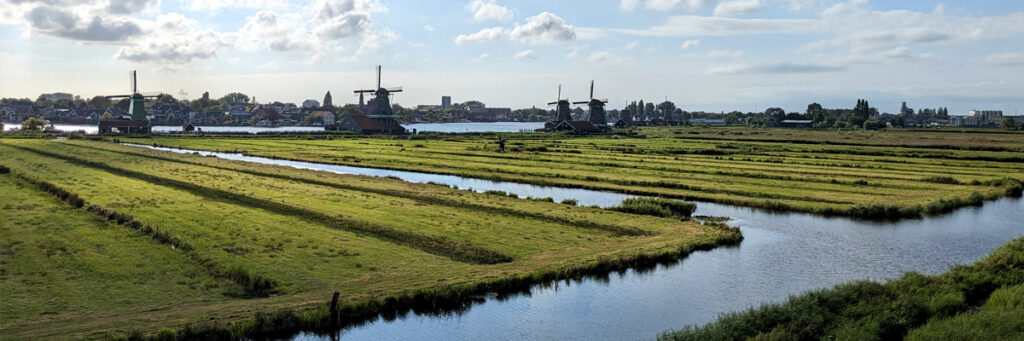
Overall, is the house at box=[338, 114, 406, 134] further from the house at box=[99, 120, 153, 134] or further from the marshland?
the marshland

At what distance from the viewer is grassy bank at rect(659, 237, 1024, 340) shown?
55.2ft

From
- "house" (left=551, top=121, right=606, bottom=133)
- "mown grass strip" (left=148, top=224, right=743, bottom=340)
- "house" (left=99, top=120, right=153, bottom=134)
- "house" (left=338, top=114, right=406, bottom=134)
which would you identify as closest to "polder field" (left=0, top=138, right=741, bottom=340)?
"mown grass strip" (left=148, top=224, right=743, bottom=340)

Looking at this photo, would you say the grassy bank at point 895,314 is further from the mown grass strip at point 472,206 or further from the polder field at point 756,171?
the polder field at point 756,171

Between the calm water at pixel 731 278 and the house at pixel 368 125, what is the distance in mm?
108480

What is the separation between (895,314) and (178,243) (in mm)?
23221

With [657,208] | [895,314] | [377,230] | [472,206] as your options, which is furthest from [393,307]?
[657,208]

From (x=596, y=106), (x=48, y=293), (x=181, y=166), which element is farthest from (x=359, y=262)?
(x=596, y=106)

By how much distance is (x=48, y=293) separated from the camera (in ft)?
62.4

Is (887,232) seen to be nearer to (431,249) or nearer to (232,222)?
(431,249)

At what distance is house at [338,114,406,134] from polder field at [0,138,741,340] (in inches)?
3738

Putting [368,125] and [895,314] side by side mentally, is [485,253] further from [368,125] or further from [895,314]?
[368,125]

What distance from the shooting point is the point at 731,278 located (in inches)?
952

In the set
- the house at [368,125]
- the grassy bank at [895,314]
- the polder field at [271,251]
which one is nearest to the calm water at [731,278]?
the polder field at [271,251]

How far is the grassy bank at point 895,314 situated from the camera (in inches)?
663
